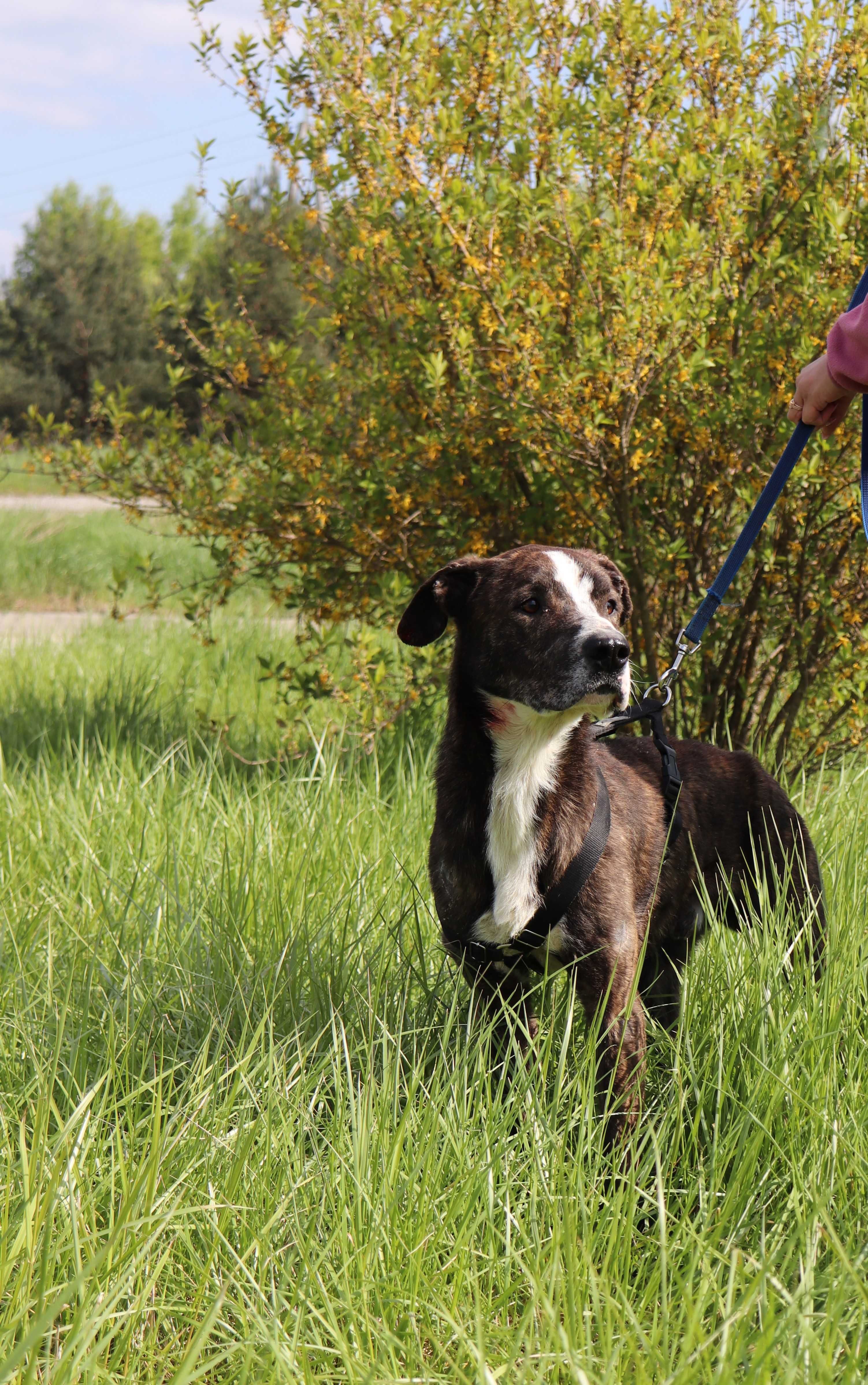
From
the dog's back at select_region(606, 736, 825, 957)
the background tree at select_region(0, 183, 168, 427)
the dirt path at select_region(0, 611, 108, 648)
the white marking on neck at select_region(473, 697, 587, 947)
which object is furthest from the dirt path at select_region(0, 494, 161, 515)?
the white marking on neck at select_region(473, 697, 587, 947)

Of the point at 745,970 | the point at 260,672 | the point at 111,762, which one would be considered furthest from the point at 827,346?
the point at 260,672

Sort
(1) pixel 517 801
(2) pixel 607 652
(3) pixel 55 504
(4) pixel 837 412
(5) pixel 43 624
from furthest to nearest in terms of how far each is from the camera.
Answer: (3) pixel 55 504
(5) pixel 43 624
(4) pixel 837 412
(1) pixel 517 801
(2) pixel 607 652

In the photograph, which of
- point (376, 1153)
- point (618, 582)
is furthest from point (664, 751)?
point (376, 1153)

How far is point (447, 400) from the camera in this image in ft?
14.5

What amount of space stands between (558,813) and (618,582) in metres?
0.73

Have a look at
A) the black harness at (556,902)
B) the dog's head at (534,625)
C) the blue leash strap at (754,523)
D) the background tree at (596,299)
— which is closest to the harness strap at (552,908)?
the black harness at (556,902)

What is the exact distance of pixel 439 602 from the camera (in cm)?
275

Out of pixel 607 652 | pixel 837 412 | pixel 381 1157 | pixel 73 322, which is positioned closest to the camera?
pixel 381 1157

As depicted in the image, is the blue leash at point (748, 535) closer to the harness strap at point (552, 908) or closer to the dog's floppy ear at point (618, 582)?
the dog's floppy ear at point (618, 582)

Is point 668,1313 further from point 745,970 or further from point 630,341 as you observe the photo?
point 630,341

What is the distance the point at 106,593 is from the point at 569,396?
27.2ft

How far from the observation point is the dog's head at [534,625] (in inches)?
94.1

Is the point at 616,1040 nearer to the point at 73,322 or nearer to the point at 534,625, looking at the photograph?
the point at 534,625

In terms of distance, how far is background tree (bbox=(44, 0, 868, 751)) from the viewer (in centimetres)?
392
